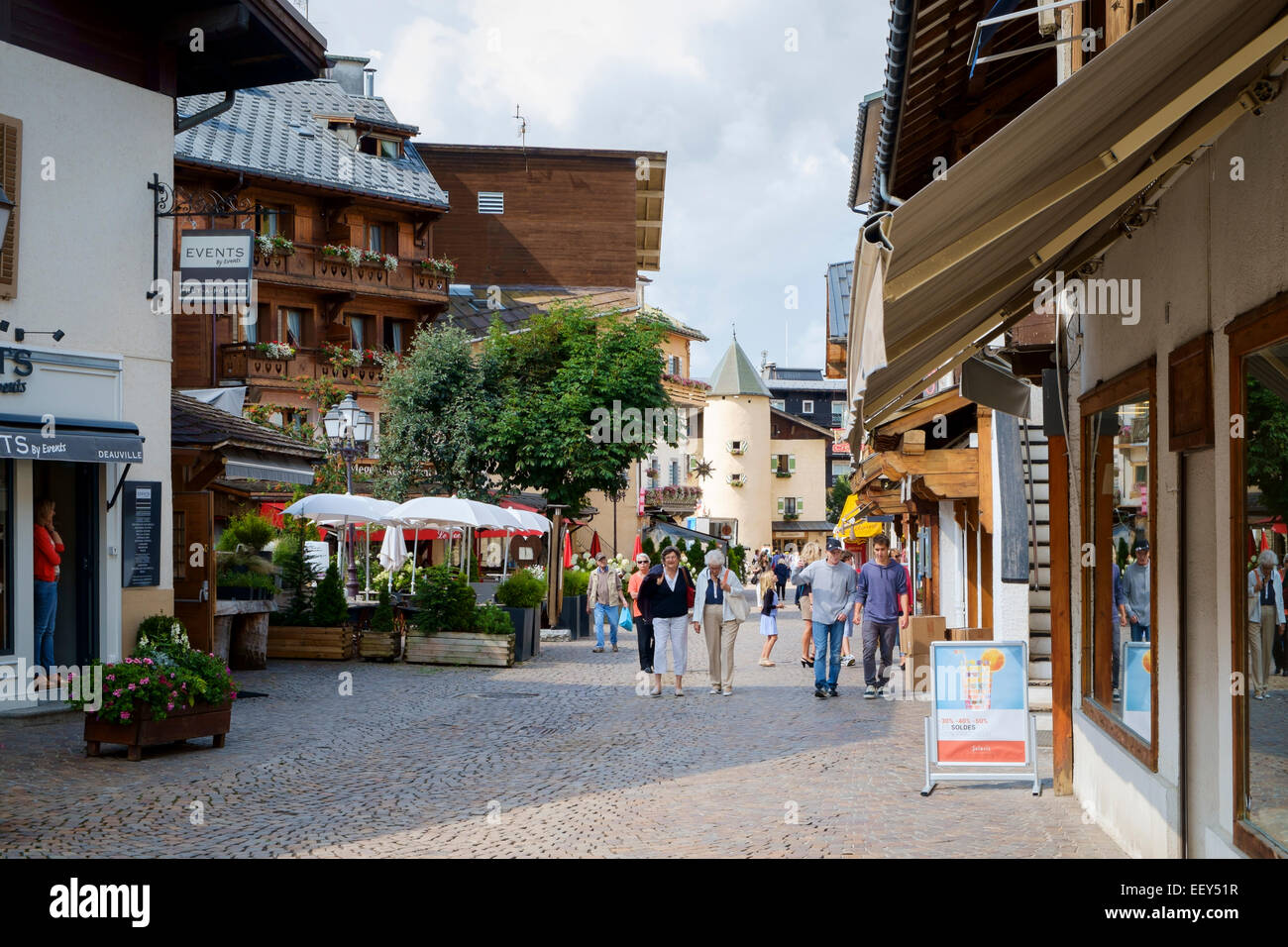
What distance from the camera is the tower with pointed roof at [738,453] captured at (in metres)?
82.8

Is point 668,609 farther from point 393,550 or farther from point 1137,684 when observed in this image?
point 393,550

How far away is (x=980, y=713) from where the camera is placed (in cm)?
1030

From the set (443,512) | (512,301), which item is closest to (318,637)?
(443,512)

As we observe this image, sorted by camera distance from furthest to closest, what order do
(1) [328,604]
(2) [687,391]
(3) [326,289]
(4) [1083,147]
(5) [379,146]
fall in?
(2) [687,391]
(5) [379,146]
(3) [326,289]
(1) [328,604]
(4) [1083,147]

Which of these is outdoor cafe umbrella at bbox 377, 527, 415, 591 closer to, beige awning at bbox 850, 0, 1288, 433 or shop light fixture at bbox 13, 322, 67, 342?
shop light fixture at bbox 13, 322, 67, 342

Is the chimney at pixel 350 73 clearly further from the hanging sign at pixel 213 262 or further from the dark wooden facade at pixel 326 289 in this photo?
the hanging sign at pixel 213 262

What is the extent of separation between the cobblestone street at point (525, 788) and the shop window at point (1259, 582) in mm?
2790

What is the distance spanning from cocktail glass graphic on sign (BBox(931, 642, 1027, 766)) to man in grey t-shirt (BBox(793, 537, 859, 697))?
6.28 meters

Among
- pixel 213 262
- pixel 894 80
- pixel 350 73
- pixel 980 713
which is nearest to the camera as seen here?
pixel 980 713

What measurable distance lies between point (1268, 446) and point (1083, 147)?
1451mm

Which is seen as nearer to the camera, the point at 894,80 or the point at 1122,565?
the point at 1122,565

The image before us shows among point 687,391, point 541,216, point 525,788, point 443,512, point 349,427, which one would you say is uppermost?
point 541,216
